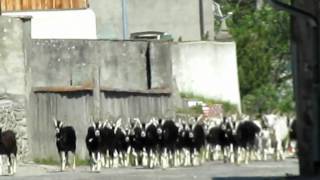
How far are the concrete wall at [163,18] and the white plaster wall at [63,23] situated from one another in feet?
19.3

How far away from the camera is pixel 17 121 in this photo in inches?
1679

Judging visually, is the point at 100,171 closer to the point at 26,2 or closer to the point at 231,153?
the point at 231,153

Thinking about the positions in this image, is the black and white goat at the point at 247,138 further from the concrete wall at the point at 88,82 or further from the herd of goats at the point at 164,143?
the concrete wall at the point at 88,82

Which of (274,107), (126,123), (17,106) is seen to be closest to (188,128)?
(126,123)

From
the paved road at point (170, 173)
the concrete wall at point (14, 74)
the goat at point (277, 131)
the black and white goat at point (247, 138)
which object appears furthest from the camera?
the concrete wall at point (14, 74)

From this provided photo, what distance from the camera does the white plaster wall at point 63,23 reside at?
5266 centimetres

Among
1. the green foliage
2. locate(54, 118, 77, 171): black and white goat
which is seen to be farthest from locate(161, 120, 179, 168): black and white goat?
the green foliage

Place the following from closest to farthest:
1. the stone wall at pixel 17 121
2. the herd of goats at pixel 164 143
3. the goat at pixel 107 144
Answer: the herd of goats at pixel 164 143 < the goat at pixel 107 144 < the stone wall at pixel 17 121

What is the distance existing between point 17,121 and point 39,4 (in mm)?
11071

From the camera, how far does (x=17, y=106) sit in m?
42.7

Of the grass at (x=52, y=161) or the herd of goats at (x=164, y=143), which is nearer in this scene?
the herd of goats at (x=164, y=143)

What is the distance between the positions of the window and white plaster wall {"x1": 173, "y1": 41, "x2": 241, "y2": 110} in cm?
498

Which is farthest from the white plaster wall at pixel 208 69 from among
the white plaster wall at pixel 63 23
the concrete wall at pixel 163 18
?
the white plaster wall at pixel 63 23

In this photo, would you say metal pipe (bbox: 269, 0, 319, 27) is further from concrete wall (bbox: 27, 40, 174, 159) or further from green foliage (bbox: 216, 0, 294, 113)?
green foliage (bbox: 216, 0, 294, 113)
